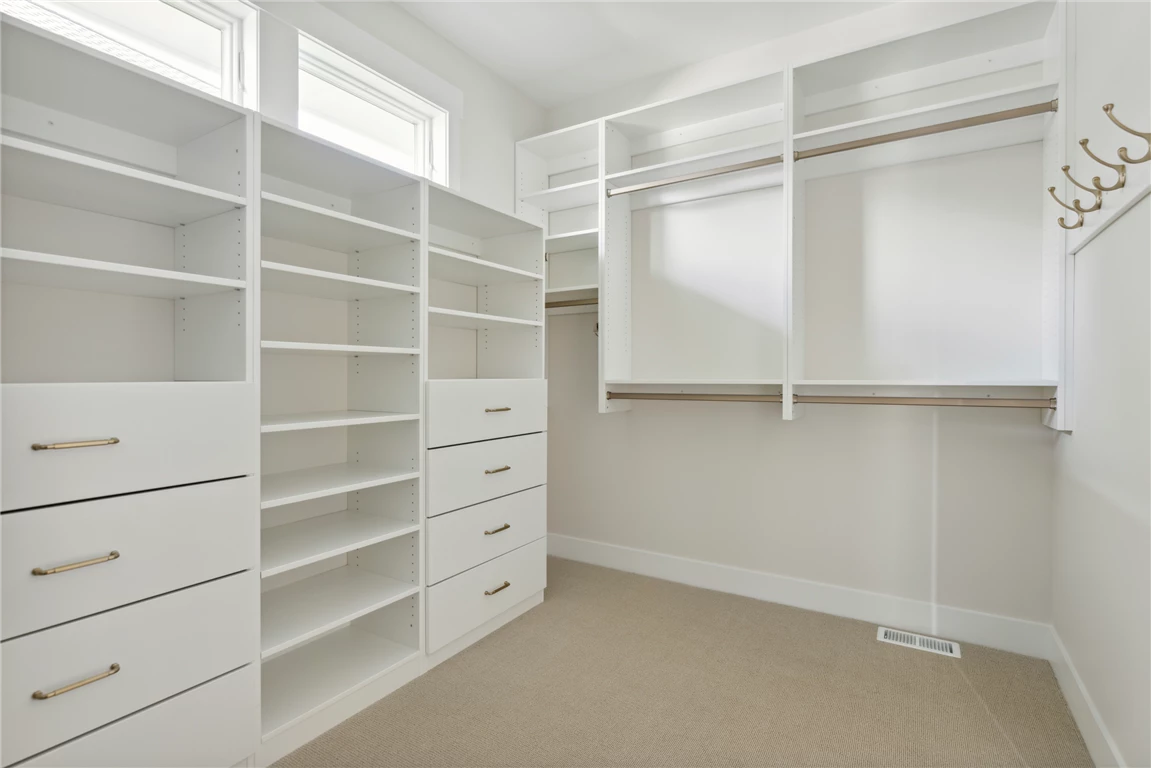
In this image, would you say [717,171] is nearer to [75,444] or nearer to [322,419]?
[322,419]

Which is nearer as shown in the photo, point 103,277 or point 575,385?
point 103,277

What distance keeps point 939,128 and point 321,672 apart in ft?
9.57

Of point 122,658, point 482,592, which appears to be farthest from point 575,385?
point 122,658

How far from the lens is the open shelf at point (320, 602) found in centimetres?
175

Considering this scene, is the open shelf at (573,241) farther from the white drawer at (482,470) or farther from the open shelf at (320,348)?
the open shelf at (320,348)

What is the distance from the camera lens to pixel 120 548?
1334 millimetres

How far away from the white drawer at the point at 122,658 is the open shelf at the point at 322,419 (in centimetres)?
41

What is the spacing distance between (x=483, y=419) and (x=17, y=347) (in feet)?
4.63

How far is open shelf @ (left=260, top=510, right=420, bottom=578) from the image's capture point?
1748mm

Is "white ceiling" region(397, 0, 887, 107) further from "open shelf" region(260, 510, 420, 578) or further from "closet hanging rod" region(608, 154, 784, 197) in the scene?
"open shelf" region(260, 510, 420, 578)

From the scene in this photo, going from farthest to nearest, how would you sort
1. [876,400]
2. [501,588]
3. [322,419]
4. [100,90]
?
[501,588]
[876,400]
[322,419]
[100,90]

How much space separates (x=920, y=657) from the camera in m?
2.29

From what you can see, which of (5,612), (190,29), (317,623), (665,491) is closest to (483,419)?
(317,623)

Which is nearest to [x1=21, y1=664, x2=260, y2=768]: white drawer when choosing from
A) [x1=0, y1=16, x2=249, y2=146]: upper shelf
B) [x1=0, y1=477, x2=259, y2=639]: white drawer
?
[x1=0, y1=477, x2=259, y2=639]: white drawer
